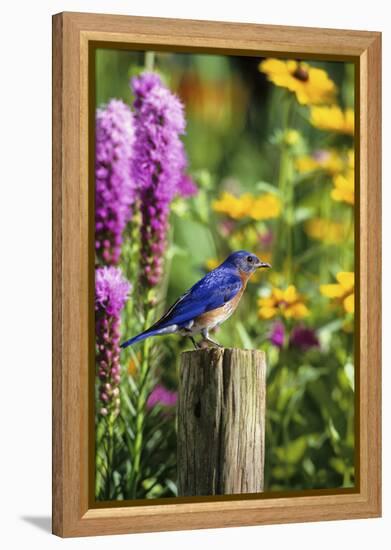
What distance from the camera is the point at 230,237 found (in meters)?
7.63

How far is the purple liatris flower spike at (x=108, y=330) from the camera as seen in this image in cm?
707

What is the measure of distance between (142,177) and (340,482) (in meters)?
1.87

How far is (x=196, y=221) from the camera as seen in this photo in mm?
7449

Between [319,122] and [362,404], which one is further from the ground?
[319,122]

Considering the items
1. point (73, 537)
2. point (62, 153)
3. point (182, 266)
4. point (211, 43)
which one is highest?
point (211, 43)

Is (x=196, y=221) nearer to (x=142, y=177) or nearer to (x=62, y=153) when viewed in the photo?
(x=142, y=177)

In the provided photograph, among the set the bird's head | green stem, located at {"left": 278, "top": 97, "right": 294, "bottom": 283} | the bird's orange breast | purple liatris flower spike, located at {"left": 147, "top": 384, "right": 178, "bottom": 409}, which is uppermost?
green stem, located at {"left": 278, "top": 97, "right": 294, "bottom": 283}

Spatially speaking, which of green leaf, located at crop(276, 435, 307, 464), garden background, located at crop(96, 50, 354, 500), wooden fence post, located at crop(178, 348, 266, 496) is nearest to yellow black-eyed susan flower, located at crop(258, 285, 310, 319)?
garden background, located at crop(96, 50, 354, 500)

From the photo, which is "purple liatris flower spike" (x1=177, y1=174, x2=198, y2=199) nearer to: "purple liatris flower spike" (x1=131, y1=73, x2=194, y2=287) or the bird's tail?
"purple liatris flower spike" (x1=131, y1=73, x2=194, y2=287)

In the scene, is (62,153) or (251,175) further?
(251,175)

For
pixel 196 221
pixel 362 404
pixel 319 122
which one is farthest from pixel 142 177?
pixel 362 404

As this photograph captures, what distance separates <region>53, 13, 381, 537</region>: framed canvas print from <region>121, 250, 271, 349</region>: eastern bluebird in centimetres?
1

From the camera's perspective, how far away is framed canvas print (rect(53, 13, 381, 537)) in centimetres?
697

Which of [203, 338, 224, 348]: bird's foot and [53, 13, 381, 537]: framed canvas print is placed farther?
[203, 338, 224, 348]: bird's foot
